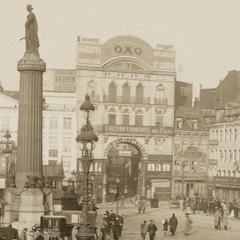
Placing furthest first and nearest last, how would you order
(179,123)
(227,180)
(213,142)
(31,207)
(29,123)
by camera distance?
(179,123) → (213,142) → (227,180) → (29,123) → (31,207)

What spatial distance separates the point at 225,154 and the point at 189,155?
5.62 meters

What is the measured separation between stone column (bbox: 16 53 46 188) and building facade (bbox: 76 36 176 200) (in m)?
42.3

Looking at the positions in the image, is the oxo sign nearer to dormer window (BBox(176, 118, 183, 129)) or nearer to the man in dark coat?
dormer window (BBox(176, 118, 183, 129))

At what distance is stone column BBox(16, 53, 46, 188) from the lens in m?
44.2

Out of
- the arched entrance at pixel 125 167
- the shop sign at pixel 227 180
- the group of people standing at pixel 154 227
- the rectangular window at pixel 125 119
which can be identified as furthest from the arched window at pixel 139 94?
the group of people standing at pixel 154 227

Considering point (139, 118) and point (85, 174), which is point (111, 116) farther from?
point (85, 174)

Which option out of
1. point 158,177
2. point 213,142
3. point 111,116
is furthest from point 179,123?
point 111,116

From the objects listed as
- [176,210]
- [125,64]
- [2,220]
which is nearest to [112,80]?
[125,64]

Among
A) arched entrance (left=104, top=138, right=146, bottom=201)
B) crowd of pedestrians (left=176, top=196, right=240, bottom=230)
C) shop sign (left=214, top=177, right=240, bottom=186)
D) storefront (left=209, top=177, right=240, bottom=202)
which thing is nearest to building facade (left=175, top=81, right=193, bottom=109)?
arched entrance (left=104, top=138, right=146, bottom=201)

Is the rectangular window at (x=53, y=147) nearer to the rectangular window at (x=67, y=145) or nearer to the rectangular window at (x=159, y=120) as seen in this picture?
the rectangular window at (x=67, y=145)

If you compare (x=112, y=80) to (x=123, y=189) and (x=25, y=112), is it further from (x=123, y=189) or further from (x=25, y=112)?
(x=25, y=112)

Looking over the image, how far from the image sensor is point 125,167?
102 metres

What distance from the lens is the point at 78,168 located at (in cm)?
8788

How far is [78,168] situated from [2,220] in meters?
42.0
